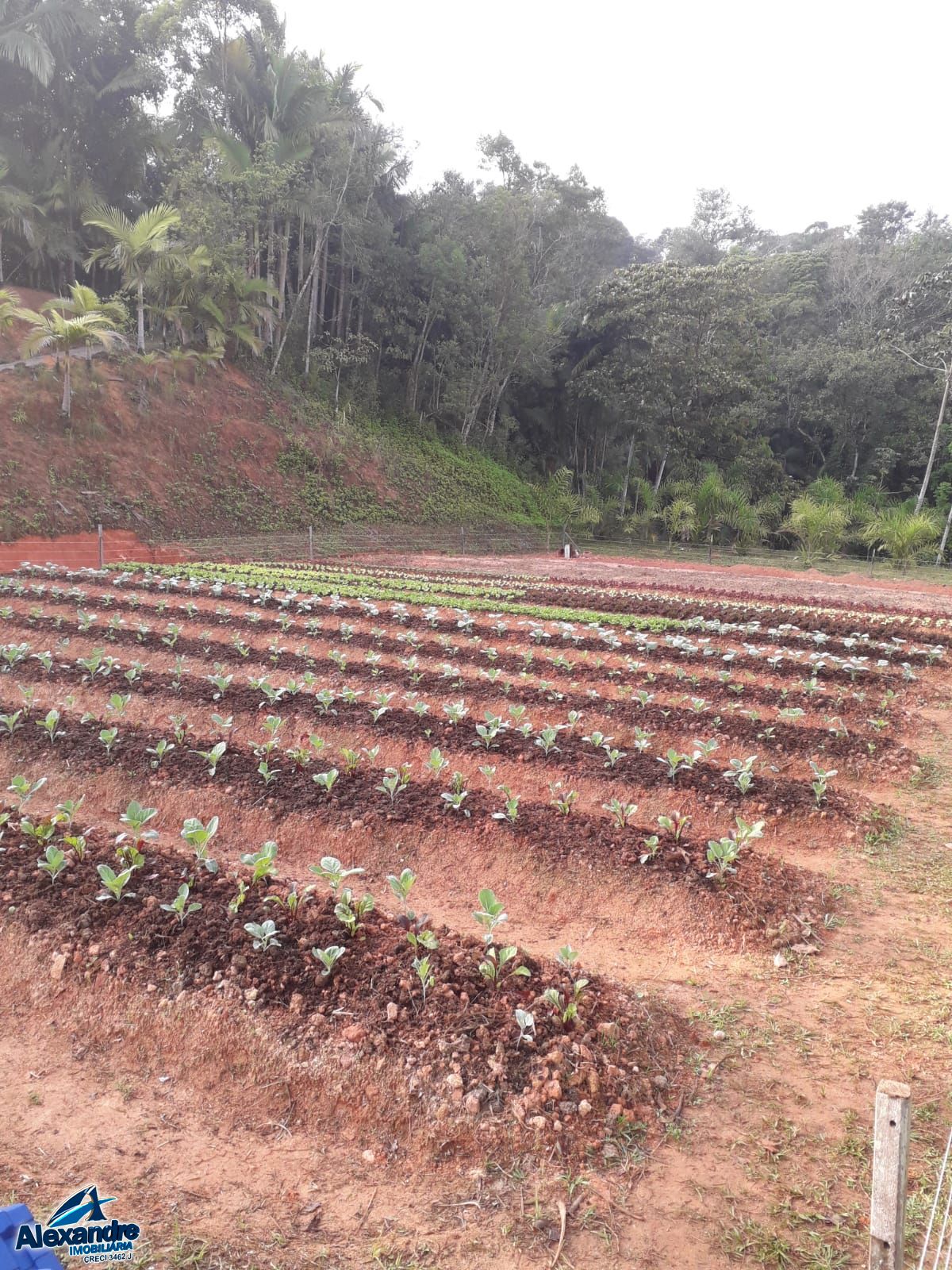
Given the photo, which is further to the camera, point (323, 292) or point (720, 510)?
point (323, 292)

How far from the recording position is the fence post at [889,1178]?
2020mm

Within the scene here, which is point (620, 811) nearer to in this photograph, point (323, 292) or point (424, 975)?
point (424, 975)

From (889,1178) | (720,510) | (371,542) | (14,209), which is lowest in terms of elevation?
(889,1178)

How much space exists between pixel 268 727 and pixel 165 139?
3282 cm

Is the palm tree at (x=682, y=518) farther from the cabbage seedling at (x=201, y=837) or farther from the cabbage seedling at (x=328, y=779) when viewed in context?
the cabbage seedling at (x=201, y=837)

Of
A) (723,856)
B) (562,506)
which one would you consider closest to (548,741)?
(723,856)

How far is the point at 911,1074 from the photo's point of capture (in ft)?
11.5

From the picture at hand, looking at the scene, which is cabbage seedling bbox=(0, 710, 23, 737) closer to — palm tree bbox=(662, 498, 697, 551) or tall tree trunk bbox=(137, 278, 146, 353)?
tall tree trunk bbox=(137, 278, 146, 353)

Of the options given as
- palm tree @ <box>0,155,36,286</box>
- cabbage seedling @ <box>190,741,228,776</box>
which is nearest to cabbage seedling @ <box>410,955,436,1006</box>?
cabbage seedling @ <box>190,741,228,776</box>

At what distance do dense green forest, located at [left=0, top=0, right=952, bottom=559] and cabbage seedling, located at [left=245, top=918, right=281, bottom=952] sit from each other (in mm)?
21759

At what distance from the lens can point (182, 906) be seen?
4.33 metres

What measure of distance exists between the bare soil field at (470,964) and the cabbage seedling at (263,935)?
4 cm

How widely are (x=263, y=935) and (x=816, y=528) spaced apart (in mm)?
26398

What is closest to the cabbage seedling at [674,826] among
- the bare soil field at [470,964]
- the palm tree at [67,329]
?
the bare soil field at [470,964]
